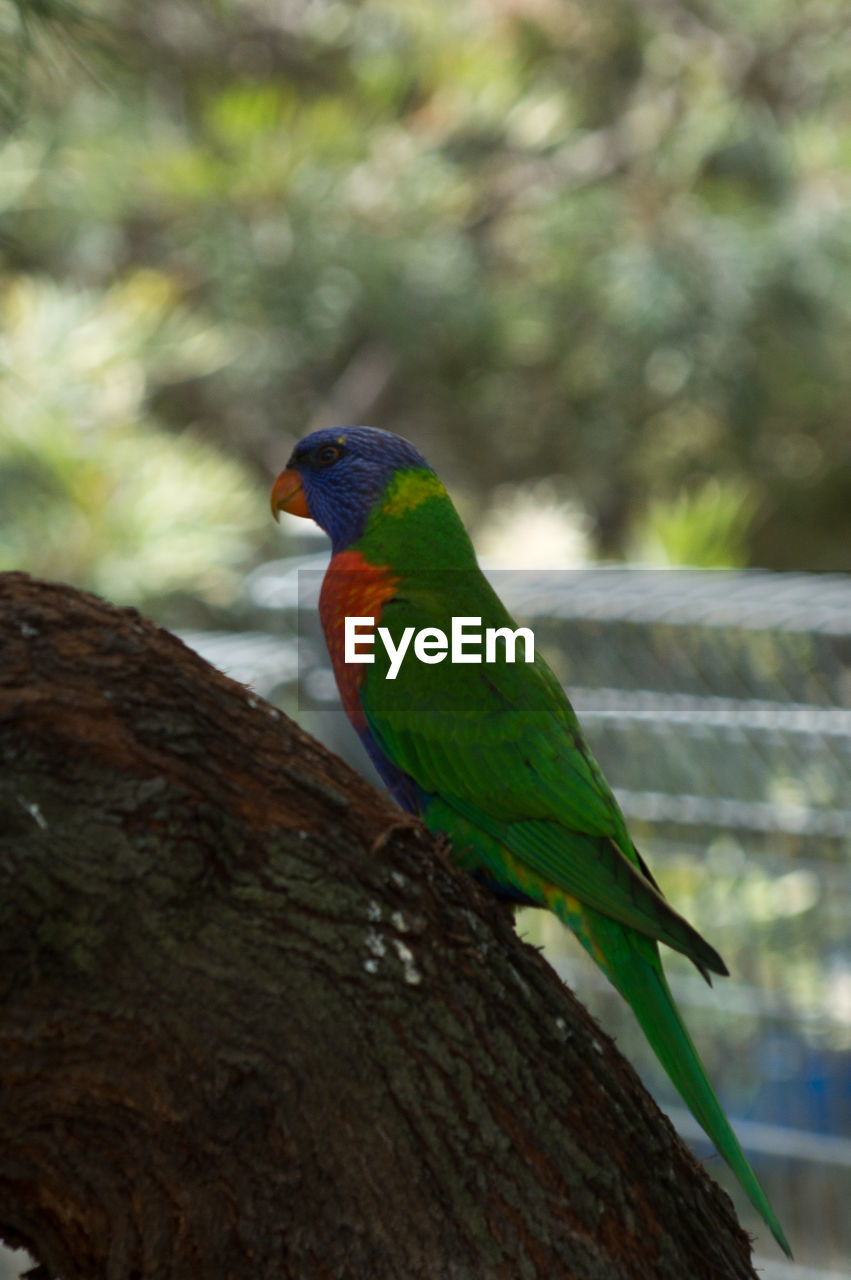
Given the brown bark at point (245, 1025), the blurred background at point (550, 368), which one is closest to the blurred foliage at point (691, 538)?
the blurred background at point (550, 368)

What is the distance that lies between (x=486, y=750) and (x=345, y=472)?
0.35m

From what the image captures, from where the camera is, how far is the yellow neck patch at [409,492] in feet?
3.72

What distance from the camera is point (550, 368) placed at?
384 centimetres

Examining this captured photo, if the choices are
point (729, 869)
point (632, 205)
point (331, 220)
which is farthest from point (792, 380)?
point (729, 869)

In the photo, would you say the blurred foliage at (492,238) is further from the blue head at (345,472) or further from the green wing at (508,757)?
the green wing at (508,757)

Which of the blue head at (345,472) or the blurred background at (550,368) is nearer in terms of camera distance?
the blue head at (345,472)

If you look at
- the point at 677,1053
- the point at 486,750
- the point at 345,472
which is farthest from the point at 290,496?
the point at 677,1053

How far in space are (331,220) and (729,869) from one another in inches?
76.3

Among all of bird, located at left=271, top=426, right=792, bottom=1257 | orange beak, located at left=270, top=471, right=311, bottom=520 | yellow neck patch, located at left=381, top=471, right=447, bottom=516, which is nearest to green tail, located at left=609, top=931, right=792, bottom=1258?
bird, located at left=271, top=426, right=792, bottom=1257

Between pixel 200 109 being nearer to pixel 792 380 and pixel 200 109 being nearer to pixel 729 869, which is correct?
pixel 792 380

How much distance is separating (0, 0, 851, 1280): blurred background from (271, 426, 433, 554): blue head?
0.79 metres

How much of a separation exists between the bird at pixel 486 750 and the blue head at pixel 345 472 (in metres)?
0.02

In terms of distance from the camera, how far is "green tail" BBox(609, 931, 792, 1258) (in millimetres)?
805

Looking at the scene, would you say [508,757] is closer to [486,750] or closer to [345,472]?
[486,750]
